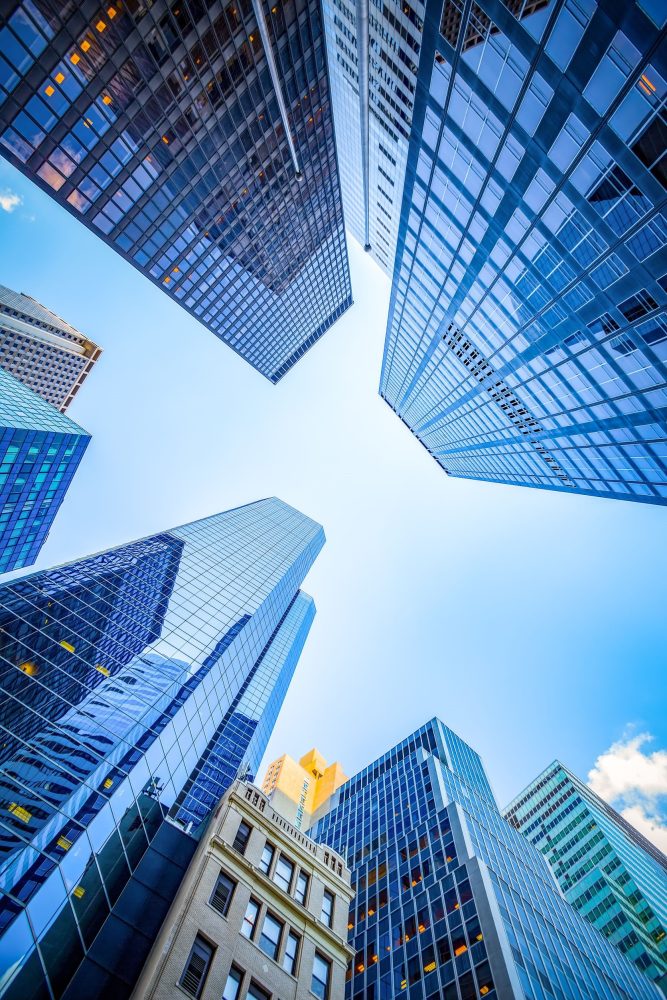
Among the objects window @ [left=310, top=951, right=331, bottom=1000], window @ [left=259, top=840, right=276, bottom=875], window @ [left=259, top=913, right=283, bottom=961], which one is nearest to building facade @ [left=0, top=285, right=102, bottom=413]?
window @ [left=259, top=840, right=276, bottom=875]

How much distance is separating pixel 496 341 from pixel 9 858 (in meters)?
52.6

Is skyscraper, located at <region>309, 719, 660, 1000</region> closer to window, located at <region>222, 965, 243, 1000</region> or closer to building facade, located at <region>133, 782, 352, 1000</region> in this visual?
building facade, located at <region>133, 782, 352, 1000</region>

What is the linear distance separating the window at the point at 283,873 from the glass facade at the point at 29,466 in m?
73.3

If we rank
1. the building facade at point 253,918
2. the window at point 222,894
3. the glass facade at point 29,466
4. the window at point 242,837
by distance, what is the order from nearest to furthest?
the building facade at point 253,918
the window at point 222,894
the window at point 242,837
the glass facade at point 29,466

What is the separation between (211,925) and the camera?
1855 centimetres

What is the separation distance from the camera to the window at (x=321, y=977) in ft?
66.8

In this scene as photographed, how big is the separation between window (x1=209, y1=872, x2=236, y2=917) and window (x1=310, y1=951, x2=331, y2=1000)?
5015 millimetres

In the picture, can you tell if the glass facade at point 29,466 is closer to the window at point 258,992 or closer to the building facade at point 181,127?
the building facade at point 181,127

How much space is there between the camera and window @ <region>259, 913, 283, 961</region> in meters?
20.0

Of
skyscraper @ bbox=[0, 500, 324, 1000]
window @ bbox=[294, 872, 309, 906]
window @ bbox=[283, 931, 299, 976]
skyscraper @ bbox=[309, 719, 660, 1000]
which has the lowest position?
skyscraper @ bbox=[309, 719, 660, 1000]

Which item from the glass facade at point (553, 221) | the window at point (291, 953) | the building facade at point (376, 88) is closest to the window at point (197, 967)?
the window at point (291, 953)

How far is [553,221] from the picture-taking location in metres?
30.0

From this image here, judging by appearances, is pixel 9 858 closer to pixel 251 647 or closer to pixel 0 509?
pixel 251 647

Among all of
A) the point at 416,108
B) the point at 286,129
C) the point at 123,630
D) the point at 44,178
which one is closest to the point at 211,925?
the point at 123,630
